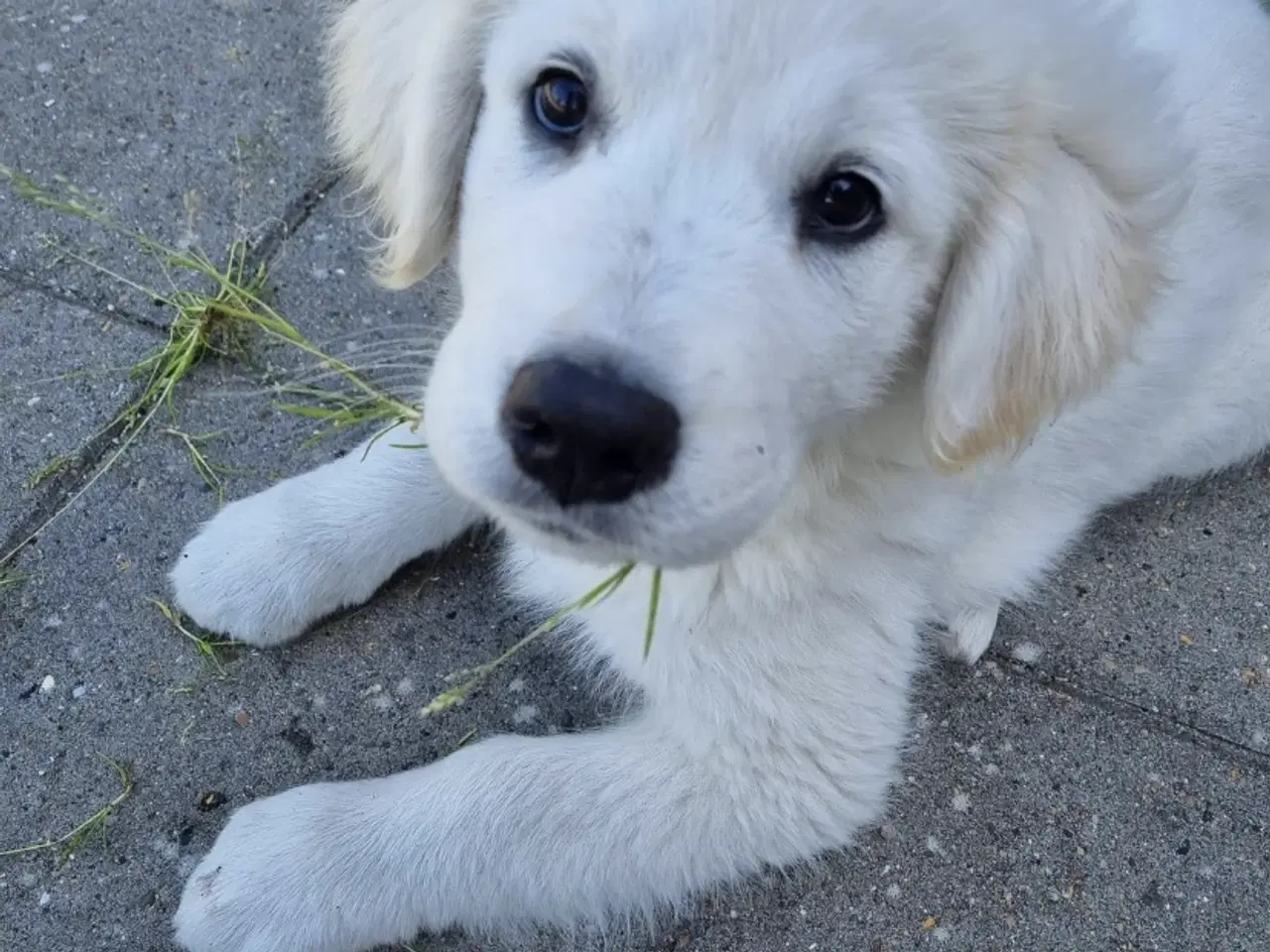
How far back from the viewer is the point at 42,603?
2713 millimetres

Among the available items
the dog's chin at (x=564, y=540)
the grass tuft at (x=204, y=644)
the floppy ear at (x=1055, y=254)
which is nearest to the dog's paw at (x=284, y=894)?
the grass tuft at (x=204, y=644)

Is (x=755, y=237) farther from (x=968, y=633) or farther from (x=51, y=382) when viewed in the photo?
(x=51, y=382)

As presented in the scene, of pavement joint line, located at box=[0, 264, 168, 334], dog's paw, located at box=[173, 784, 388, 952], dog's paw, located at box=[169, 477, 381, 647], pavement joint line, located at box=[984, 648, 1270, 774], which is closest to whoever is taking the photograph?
dog's paw, located at box=[173, 784, 388, 952]

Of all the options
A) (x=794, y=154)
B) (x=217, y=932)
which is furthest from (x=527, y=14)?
(x=217, y=932)

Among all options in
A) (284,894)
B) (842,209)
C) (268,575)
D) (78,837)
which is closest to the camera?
(842,209)

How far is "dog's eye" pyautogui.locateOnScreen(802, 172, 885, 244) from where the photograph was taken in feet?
5.65

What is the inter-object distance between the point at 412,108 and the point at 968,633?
5.64 feet

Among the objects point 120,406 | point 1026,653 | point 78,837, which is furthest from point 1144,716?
point 120,406

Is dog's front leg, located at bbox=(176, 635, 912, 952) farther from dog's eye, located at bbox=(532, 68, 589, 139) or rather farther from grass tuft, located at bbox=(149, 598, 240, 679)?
dog's eye, located at bbox=(532, 68, 589, 139)

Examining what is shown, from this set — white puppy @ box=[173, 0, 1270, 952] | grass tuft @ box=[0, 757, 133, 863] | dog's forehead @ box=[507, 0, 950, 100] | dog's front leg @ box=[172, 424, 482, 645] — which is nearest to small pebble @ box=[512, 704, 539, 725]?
white puppy @ box=[173, 0, 1270, 952]

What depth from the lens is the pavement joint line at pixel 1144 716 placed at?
Result: 107 inches

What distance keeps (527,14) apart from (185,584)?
156 centimetres

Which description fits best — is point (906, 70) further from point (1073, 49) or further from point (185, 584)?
point (185, 584)

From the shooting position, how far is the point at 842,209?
174 cm
